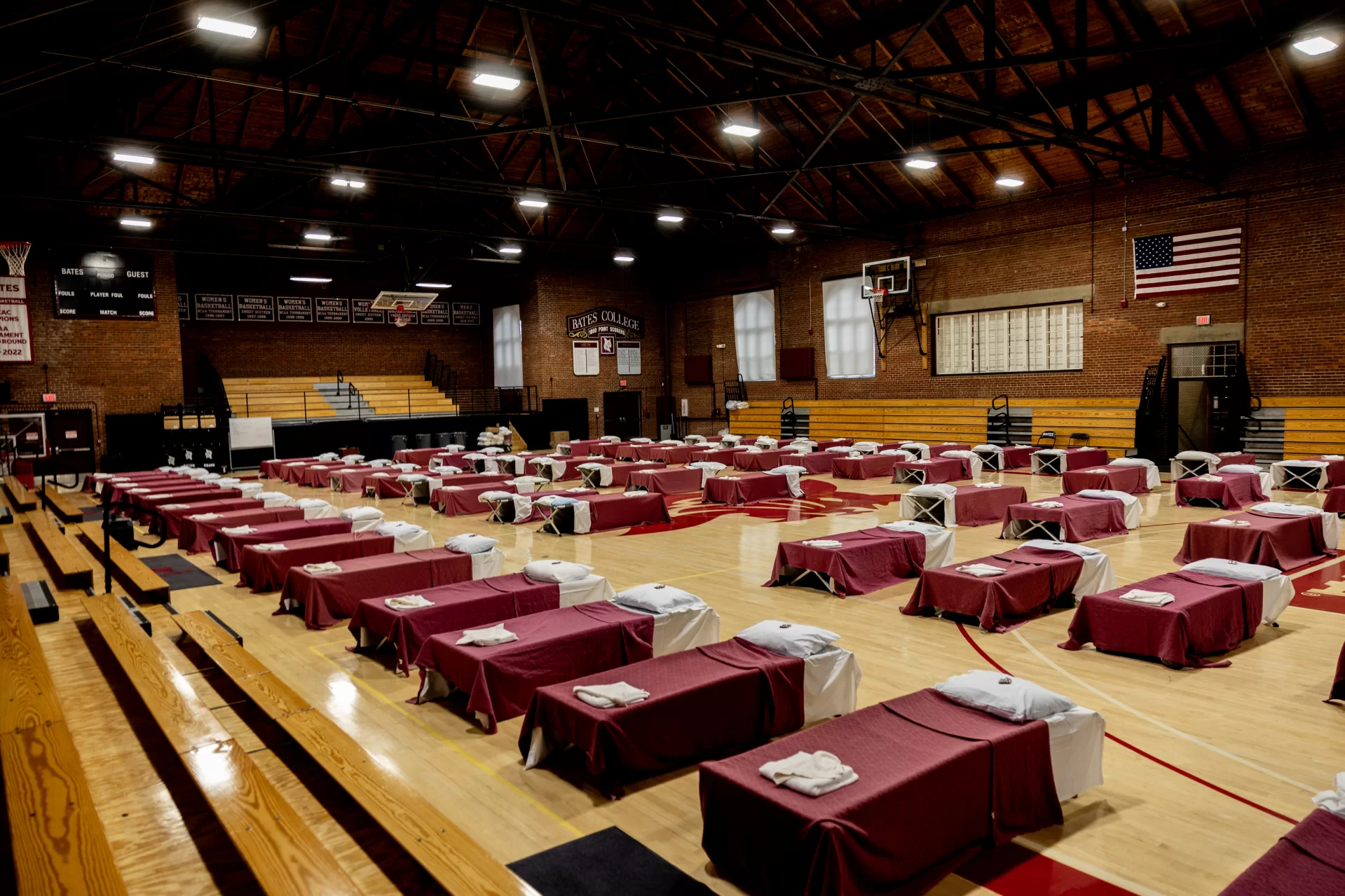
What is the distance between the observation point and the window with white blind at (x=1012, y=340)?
19.0 m

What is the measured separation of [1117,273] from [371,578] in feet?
54.8

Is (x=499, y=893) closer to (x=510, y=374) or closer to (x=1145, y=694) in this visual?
(x=1145, y=694)

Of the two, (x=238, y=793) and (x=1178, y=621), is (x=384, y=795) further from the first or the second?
(x=1178, y=621)

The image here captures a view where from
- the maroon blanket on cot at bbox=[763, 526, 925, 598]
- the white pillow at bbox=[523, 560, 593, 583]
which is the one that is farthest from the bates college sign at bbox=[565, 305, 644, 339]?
the white pillow at bbox=[523, 560, 593, 583]

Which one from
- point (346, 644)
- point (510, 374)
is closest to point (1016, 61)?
point (346, 644)

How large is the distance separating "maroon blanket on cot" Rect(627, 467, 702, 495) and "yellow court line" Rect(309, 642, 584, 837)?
887cm

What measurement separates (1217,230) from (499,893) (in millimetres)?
18600

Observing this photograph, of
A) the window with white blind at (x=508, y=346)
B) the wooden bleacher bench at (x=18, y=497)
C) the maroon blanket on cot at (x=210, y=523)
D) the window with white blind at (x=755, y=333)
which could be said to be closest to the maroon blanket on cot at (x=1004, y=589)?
the maroon blanket on cot at (x=210, y=523)

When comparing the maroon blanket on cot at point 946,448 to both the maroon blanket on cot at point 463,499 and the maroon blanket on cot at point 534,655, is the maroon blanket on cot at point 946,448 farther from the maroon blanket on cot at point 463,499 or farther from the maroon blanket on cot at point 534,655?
the maroon blanket on cot at point 534,655

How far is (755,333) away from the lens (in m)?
25.8

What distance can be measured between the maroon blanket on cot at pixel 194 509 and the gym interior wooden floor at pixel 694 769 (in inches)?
131

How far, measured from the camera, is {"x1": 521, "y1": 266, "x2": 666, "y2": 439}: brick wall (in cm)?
2611

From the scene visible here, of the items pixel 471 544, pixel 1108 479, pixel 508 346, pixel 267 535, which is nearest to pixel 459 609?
pixel 471 544

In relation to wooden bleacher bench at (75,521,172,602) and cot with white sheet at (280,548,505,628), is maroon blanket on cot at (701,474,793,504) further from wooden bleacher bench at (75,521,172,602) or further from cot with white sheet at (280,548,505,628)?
wooden bleacher bench at (75,521,172,602)
